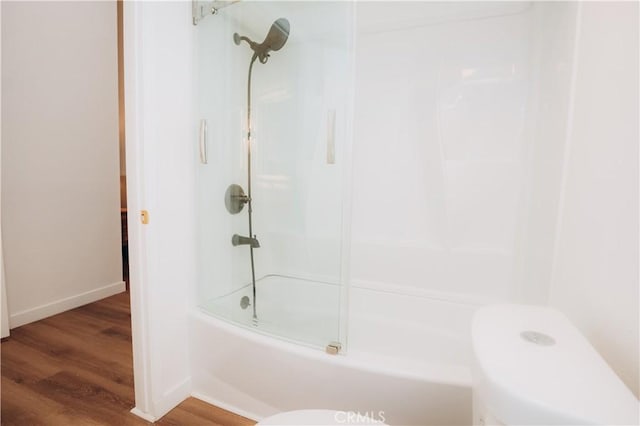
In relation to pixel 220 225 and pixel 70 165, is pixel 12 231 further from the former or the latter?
pixel 220 225

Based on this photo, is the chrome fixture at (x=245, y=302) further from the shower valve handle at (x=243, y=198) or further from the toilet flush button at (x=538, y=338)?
the toilet flush button at (x=538, y=338)

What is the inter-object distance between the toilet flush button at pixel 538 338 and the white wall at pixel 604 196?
203 millimetres

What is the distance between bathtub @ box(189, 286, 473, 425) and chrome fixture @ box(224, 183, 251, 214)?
1.89 ft

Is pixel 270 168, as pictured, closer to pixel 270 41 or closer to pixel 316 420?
pixel 270 41

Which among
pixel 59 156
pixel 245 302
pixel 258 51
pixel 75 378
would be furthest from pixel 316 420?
pixel 59 156

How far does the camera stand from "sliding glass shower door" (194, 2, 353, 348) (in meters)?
1.53

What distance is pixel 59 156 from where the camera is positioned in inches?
92.4

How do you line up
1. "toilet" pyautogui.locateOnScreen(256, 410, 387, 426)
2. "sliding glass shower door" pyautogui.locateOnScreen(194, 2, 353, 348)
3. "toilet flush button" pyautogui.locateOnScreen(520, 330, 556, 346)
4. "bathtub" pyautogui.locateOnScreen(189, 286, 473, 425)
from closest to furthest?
1. "toilet flush button" pyautogui.locateOnScreen(520, 330, 556, 346)
2. "toilet" pyautogui.locateOnScreen(256, 410, 387, 426)
3. "bathtub" pyautogui.locateOnScreen(189, 286, 473, 425)
4. "sliding glass shower door" pyautogui.locateOnScreen(194, 2, 353, 348)

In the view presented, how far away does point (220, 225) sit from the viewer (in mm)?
1729

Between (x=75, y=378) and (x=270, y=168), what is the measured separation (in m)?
1.49

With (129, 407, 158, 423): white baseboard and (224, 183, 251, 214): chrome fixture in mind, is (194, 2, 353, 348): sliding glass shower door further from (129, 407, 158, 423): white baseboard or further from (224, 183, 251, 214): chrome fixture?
(129, 407, 158, 423): white baseboard

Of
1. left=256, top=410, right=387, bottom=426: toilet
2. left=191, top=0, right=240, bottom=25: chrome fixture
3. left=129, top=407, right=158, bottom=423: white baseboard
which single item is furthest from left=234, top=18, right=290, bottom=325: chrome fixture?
left=256, top=410, right=387, bottom=426: toilet

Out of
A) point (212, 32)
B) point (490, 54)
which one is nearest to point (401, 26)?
point (490, 54)

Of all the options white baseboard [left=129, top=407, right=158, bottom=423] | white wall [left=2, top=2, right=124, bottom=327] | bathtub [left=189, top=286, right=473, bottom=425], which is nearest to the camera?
bathtub [left=189, top=286, right=473, bottom=425]
